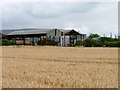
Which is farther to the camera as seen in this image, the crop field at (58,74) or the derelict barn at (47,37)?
the derelict barn at (47,37)

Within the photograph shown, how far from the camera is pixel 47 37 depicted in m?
83.5

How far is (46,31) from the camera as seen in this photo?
86.3 meters

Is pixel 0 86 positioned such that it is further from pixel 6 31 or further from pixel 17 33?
pixel 6 31

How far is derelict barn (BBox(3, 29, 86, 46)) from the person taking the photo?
84.7 m

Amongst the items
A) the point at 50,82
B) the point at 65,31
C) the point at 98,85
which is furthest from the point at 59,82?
the point at 65,31

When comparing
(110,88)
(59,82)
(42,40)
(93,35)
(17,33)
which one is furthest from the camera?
(93,35)

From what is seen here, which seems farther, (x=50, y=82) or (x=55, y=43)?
(x=55, y=43)

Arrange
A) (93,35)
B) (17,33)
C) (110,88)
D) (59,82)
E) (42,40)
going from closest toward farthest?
1. (110,88)
2. (59,82)
3. (42,40)
4. (17,33)
5. (93,35)

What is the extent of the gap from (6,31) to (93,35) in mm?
31627

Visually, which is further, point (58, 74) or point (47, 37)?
point (47, 37)

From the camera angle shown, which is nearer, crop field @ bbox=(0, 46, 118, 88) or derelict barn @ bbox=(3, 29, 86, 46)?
crop field @ bbox=(0, 46, 118, 88)

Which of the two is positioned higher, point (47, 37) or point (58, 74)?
point (47, 37)

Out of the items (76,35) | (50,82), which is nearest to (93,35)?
(76,35)

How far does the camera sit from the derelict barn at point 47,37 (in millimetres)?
84681
